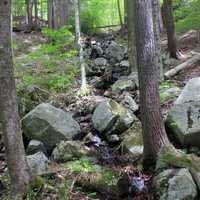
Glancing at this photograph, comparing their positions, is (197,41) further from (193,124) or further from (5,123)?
(5,123)

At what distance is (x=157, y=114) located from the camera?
19.4ft

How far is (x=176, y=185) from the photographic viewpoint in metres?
5.04

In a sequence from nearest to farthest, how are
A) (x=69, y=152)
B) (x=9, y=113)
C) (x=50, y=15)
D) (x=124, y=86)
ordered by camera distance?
(x=9, y=113) < (x=69, y=152) < (x=124, y=86) < (x=50, y=15)

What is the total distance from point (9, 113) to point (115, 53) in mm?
11727

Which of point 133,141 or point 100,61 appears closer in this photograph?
point 133,141

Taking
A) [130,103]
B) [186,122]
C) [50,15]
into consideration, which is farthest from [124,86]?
[50,15]

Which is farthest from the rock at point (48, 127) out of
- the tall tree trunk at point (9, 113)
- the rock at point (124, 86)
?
the rock at point (124, 86)

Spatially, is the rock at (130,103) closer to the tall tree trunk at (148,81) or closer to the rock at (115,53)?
the tall tree trunk at (148,81)

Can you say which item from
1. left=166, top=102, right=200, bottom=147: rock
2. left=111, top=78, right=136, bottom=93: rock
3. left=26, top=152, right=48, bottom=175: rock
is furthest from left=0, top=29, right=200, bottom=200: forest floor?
left=166, top=102, right=200, bottom=147: rock

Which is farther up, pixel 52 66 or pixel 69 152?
pixel 52 66

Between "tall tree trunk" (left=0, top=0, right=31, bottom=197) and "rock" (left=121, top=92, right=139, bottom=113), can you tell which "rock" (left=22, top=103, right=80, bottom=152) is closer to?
"rock" (left=121, top=92, right=139, bottom=113)

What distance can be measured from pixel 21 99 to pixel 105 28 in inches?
690

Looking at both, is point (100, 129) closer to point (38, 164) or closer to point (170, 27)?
point (38, 164)

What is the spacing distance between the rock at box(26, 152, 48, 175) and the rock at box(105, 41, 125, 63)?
986 centimetres
